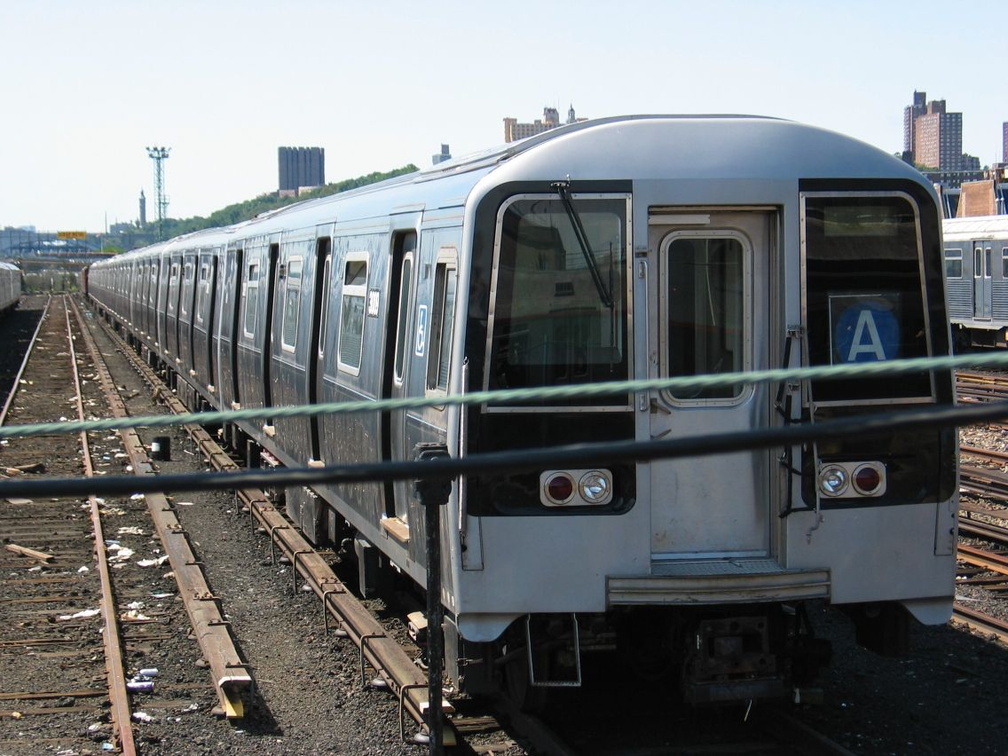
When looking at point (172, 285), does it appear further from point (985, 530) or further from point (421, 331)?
point (421, 331)

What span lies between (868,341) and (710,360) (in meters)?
0.70

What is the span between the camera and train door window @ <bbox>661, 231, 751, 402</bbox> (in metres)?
5.81

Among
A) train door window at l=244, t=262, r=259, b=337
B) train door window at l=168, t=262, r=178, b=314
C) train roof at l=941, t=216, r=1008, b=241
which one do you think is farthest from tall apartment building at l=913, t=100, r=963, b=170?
train door window at l=244, t=262, r=259, b=337

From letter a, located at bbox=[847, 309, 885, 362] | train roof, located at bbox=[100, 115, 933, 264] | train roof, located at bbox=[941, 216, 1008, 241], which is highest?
train roof, located at bbox=[941, 216, 1008, 241]

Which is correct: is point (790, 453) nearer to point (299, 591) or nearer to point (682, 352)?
point (682, 352)

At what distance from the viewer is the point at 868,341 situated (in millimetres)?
5801

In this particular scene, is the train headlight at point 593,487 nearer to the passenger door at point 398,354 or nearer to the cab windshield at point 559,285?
the cab windshield at point 559,285

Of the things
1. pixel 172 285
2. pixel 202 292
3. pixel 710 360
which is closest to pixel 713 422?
pixel 710 360

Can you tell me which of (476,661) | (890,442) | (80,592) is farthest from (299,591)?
(890,442)

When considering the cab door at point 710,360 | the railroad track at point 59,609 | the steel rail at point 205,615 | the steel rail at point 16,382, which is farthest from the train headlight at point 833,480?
the steel rail at point 16,382

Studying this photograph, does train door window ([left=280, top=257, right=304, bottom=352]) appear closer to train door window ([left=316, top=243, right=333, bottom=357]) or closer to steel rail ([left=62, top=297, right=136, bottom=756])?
train door window ([left=316, top=243, right=333, bottom=357])

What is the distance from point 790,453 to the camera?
570cm

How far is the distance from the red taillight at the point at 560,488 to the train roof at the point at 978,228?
24763 mm

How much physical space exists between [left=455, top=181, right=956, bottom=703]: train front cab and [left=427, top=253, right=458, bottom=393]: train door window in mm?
446
